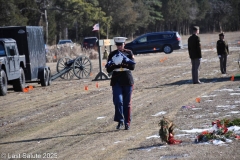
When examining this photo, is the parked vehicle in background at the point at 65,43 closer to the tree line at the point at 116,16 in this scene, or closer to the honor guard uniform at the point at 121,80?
the tree line at the point at 116,16

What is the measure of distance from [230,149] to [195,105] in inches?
217

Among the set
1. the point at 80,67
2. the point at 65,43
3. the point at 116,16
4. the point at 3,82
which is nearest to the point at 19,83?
the point at 3,82

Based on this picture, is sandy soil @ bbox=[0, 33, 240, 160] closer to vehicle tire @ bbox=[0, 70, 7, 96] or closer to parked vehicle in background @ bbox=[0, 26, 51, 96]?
vehicle tire @ bbox=[0, 70, 7, 96]

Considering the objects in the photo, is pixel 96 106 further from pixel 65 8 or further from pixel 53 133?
pixel 65 8

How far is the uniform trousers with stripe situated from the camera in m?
11.5

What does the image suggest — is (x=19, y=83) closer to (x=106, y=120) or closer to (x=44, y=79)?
(x=44, y=79)

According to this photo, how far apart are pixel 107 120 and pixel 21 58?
33.2 feet

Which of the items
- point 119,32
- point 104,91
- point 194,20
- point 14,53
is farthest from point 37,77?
point 194,20

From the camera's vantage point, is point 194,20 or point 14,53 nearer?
point 14,53

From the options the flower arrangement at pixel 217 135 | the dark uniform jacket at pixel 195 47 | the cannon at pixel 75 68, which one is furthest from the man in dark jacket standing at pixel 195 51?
the flower arrangement at pixel 217 135

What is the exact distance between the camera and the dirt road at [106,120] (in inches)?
368

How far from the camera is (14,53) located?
70.9 ft

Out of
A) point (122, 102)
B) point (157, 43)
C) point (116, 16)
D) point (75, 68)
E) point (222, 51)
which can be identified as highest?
point (116, 16)

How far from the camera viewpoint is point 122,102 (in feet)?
38.0
